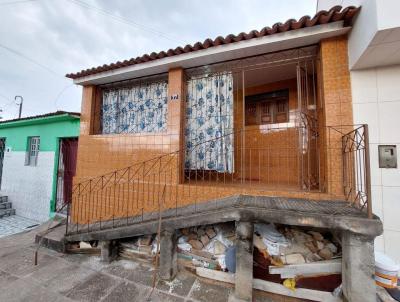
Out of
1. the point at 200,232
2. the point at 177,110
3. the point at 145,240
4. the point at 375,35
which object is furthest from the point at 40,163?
the point at 375,35

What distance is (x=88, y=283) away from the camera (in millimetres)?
3061

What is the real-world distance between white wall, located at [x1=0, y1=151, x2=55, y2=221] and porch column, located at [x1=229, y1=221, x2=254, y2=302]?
7.59 meters

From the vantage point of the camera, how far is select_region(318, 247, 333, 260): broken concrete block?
2660 millimetres

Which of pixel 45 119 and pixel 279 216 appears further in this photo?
pixel 45 119

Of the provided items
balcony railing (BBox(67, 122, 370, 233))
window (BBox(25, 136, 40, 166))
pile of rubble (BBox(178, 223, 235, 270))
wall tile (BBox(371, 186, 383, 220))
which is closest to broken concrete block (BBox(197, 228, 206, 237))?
pile of rubble (BBox(178, 223, 235, 270))

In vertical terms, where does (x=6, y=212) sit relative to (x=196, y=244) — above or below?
below

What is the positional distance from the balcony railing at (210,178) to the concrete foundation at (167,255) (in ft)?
1.86

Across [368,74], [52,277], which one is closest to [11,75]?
[52,277]

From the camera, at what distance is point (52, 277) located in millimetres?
3252

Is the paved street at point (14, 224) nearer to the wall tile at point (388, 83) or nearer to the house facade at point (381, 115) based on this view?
the house facade at point (381, 115)

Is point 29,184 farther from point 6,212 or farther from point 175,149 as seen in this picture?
point 175,149

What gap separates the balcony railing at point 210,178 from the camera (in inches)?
137

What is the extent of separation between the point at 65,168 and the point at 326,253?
8.19 meters

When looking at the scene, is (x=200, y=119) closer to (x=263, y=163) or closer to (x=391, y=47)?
(x=263, y=163)
